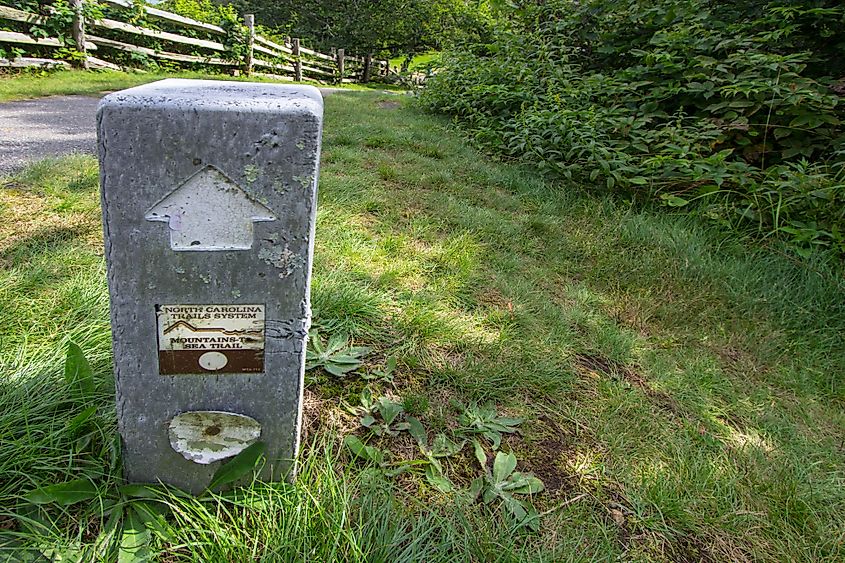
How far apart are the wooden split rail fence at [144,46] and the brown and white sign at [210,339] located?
781 centimetres

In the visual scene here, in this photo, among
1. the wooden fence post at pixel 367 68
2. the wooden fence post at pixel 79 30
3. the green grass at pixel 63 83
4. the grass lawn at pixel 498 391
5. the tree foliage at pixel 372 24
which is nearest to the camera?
the grass lawn at pixel 498 391

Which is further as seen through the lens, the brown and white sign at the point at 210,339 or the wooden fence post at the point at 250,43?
the wooden fence post at the point at 250,43

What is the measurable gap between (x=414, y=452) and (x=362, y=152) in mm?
3124

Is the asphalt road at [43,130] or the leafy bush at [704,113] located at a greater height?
the leafy bush at [704,113]

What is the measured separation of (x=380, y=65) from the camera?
75.6ft

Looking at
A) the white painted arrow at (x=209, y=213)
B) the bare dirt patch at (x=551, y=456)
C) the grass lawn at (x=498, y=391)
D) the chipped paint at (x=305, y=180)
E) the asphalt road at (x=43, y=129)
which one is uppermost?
the chipped paint at (x=305, y=180)

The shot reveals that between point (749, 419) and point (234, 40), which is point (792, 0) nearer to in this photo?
point (749, 419)

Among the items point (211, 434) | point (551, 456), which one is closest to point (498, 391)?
point (551, 456)

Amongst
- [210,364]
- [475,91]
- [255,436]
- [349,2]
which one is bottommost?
[255,436]

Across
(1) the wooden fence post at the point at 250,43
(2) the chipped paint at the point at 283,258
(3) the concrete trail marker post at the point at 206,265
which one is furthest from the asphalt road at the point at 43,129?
(1) the wooden fence post at the point at 250,43

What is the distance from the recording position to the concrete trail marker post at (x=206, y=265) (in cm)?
89

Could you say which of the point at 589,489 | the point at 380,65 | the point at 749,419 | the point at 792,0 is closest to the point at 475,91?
the point at 792,0

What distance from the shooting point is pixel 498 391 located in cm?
167

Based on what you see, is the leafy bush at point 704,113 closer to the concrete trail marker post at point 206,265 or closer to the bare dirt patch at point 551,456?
Result: the bare dirt patch at point 551,456
